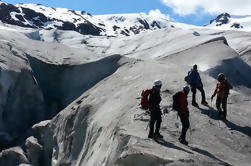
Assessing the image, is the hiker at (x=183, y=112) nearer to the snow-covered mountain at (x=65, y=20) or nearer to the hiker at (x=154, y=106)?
the hiker at (x=154, y=106)

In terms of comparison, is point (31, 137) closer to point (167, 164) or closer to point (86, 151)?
point (86, 151)

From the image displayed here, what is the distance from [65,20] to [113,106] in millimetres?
118692

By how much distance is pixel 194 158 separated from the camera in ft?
47.5

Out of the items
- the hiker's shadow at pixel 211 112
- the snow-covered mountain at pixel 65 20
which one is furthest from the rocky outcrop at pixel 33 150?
the snow-covered mountain at pixel 65 20

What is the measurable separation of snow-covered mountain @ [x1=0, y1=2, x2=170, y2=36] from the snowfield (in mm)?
78077

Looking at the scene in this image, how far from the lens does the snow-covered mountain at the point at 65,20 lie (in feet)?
417

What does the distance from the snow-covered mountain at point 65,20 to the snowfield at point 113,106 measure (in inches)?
3074

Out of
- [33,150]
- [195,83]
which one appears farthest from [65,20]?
[195,83]

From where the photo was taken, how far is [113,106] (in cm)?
2338

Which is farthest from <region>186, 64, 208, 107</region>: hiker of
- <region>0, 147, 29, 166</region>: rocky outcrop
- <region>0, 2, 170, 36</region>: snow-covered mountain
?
<region>0, 2, 170, 36</region>: snow-covered mountain

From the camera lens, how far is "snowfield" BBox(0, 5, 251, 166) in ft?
53.5

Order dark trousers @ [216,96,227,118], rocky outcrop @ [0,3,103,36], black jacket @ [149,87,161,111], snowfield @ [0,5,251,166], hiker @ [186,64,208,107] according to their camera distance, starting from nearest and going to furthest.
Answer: black jacket @ [149,87,161,111] → snowfield @ [0,5,251,166] → dark trousers @ [216,96,227,118] → hiker @ [186,64,208,107] → rocky outcrop @ [0,3,103,36]

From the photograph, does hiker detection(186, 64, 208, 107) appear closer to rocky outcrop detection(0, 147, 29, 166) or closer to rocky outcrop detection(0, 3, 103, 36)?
rocky outcrop detection(0, 147, 29, 166)

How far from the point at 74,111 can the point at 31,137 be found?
3983 mm
